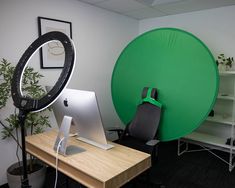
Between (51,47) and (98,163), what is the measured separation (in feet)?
5.66

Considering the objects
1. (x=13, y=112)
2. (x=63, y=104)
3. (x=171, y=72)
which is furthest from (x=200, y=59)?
(x=13, y=112)

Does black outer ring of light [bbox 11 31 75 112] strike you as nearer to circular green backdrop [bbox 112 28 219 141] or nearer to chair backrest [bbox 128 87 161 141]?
chair backrest [bbox 128 87 161 141]

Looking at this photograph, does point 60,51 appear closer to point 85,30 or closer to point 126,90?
point 85,30

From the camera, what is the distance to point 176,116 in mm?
2178

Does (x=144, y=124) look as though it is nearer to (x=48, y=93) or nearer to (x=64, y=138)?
(x=64, y=138)

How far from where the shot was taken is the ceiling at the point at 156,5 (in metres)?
2.75

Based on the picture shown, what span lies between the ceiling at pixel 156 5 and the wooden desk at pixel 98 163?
217 cm

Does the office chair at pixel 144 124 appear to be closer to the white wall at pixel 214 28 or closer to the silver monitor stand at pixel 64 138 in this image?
the silver monitor stand at pixel 64 138

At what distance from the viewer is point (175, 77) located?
Answer: 221cm

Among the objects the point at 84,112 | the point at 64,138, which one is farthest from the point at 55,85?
the point at 64,138

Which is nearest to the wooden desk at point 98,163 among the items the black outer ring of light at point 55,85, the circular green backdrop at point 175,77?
the black outer ring of light at point 55,85

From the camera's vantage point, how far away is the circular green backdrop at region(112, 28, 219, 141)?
2.00m

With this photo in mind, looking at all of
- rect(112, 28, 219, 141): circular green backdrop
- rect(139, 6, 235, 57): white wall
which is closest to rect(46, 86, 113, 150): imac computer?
rect(112, 28, 219, 141): circular green backdrop

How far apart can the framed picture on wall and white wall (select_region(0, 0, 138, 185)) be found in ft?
0.20
